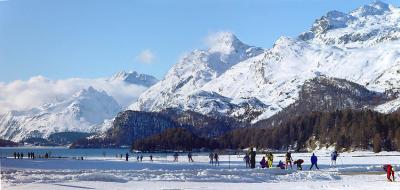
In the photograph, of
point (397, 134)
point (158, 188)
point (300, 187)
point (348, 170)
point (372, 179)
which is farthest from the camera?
point (397, 134)

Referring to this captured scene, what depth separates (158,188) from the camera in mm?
41781

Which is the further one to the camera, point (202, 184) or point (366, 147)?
point (366, 147)

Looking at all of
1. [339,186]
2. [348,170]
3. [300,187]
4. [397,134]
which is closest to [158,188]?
[300,187]

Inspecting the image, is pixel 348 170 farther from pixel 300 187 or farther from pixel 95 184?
pixel 95 184

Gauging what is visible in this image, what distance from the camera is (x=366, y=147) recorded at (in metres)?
193

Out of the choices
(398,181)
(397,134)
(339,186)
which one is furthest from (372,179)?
(397,134)

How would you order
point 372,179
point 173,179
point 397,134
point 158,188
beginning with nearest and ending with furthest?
point 158,188
point 173,179
point 372,179
point 397,134

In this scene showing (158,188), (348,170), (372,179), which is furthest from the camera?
(348,170)

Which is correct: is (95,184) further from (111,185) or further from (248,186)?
(248,186)

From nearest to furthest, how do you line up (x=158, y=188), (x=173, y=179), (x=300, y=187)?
1. (x=158, y=188)
2. (x=300, y=187)
3. (x=173, y=179)

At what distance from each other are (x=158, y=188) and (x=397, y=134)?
156 metres

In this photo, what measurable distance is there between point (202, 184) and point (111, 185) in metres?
6.78

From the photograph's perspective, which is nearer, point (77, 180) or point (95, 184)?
point (95, 184)

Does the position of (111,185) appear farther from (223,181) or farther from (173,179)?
(223,181)
